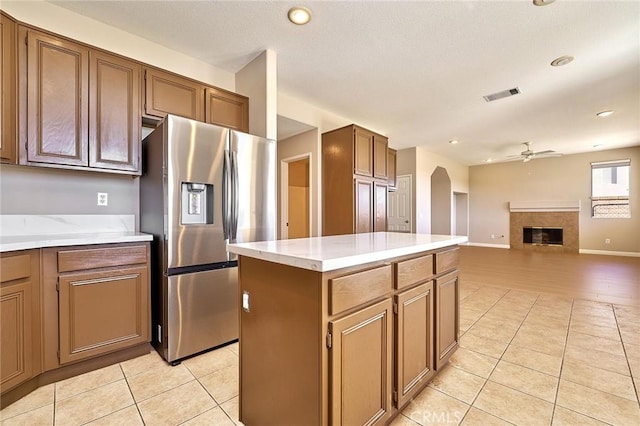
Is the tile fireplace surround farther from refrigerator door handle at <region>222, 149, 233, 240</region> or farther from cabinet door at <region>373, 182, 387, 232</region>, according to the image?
refrigerator door handle at <region>222, 149, 233, 240</region>

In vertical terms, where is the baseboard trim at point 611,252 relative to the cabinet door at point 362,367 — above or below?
below

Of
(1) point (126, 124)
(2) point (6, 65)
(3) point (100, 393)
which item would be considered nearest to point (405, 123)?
(1) point (126, 124)

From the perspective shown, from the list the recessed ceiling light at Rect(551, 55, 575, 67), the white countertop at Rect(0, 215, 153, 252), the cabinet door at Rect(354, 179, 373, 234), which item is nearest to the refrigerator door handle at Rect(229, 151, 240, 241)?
the white countertop at Rect(0, 215, 153, 252)

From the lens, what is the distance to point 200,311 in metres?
2.13

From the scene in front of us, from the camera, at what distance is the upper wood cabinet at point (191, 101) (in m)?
2.39

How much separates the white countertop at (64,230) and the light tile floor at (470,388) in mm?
898

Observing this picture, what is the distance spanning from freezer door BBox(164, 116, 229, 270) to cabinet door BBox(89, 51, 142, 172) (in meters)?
0.51

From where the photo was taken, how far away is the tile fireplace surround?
7.59m

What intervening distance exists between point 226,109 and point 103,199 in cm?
139

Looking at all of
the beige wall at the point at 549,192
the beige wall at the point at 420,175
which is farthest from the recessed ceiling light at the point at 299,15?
the beige wall at the point at 549,192

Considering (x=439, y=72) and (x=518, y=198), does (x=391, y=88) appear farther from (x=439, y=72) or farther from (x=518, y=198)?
(x=518, y=198)

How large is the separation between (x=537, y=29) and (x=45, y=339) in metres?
4.39

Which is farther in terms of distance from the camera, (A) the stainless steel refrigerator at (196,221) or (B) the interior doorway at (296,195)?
(B) the interior doorway at (296,195)

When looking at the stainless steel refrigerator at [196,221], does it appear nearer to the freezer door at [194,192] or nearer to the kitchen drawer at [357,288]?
the freezer door at [194,192]
